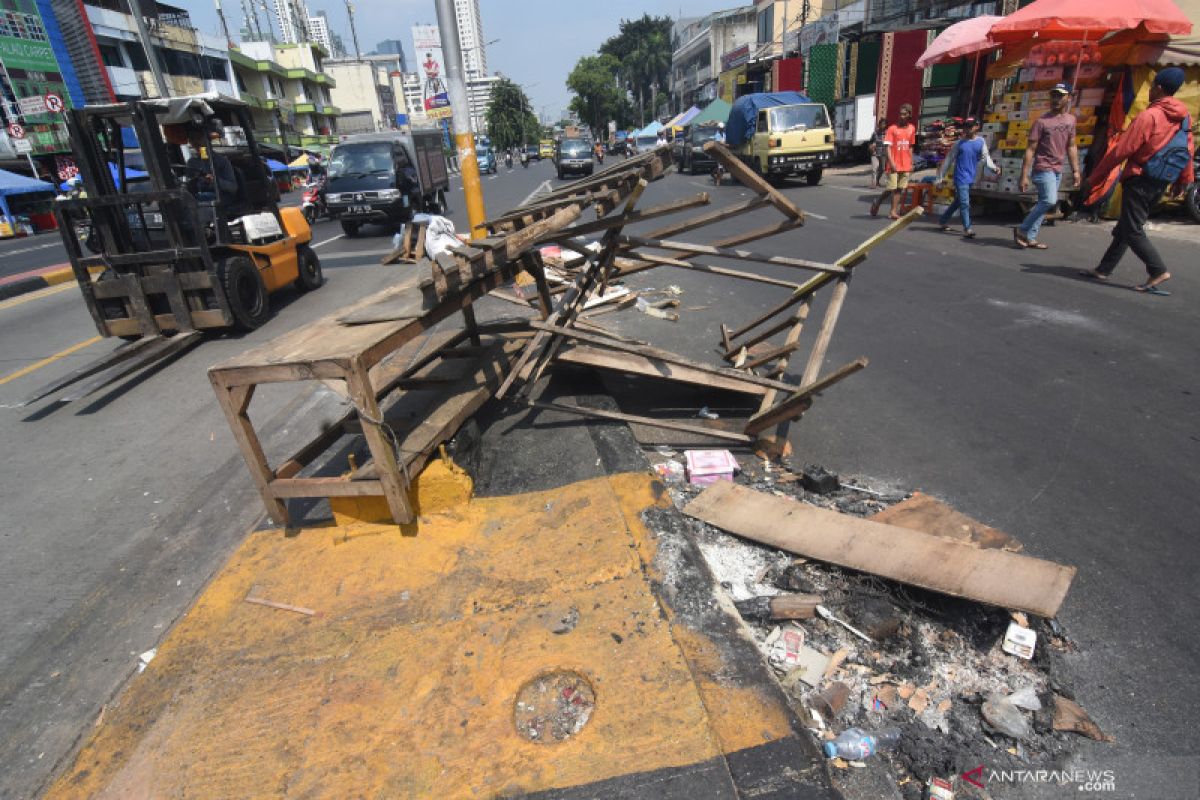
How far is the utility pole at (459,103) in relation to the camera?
936 cm

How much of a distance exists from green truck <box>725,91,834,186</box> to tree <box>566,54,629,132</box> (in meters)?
72.9

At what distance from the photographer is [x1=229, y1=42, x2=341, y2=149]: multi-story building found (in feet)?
163

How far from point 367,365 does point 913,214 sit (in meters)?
3.15

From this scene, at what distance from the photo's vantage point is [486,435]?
421cm

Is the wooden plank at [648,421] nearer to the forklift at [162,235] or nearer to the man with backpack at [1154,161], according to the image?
the forklift at [162,235]

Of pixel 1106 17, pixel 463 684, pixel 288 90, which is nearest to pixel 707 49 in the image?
pixel 288 90

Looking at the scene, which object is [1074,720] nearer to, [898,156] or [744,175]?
[744,175]

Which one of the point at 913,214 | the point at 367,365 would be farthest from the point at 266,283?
the point at 913,214

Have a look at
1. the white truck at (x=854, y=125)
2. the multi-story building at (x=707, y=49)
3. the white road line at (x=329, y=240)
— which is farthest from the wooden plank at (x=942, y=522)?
the multi-story building at (x=707, y=49)

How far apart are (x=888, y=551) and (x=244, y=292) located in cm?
776

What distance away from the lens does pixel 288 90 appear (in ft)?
190

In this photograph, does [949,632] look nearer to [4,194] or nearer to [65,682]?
[65,682]

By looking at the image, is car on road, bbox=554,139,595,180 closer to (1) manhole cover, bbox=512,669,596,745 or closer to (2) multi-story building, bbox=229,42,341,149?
(2) multi-story building, bbox=229,42,341,149

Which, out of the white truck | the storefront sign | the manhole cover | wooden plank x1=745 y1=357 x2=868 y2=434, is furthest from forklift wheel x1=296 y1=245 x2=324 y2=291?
the storefront sign
